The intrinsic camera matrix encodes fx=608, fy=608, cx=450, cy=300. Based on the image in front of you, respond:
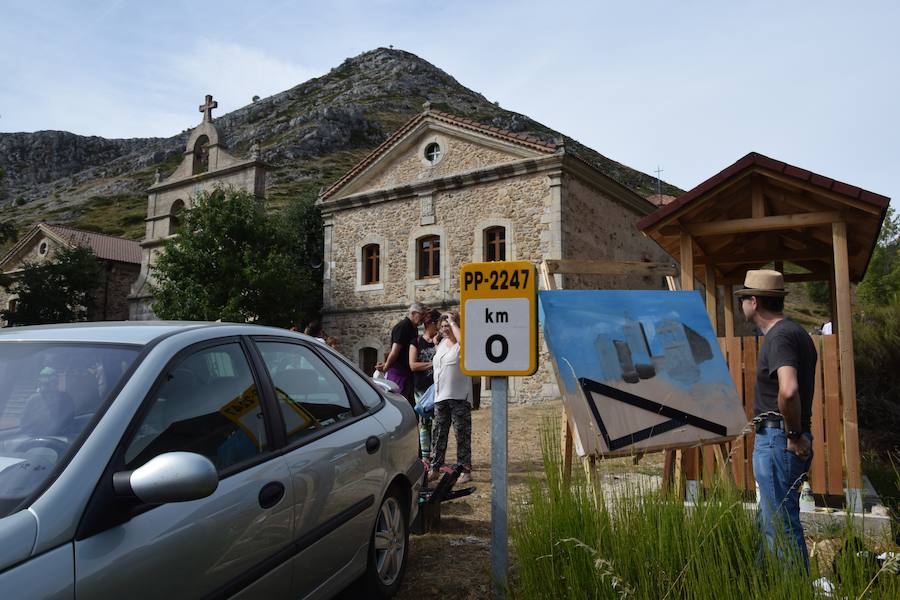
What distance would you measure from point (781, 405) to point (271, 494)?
2.56 m

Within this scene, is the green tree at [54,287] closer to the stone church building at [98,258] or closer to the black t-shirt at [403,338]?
the stone church building at [98,258]

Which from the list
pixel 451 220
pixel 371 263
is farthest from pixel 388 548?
pixel 371 263

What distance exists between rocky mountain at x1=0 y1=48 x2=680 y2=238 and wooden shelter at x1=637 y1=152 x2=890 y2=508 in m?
38.2

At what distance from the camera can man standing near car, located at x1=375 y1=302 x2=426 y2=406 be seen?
696 cm

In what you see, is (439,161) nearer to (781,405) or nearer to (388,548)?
(388,548)

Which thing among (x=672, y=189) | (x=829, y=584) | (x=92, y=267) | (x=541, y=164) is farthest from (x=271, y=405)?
(x=672, y=189)

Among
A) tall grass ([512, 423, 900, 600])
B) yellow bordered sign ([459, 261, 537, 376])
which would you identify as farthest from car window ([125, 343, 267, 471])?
tall grass ([512, 423, 900, 600])

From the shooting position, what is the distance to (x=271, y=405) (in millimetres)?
2766

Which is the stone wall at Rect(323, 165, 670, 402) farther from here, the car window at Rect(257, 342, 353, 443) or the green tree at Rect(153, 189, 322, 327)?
the car window at Rect(257, 342, 353, 443)

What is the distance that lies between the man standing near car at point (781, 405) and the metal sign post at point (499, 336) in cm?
132

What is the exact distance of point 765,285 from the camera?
11.6 feet

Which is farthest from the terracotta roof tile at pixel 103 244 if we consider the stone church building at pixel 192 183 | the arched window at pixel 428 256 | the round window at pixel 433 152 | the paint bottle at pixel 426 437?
the paint bottle at pixel 426 437

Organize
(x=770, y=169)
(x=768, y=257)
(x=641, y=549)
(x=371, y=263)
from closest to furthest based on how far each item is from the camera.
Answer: (x=641, y=549) < (x=770, y=169) < (x=768, y=257) < (x=371, y=263)

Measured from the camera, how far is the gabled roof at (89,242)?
31.2 metres
